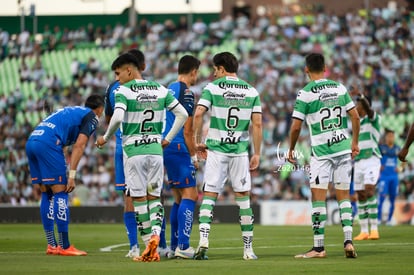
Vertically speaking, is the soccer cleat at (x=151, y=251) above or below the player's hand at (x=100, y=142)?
below

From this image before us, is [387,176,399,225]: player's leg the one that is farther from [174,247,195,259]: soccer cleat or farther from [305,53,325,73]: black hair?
[174,247,195,259]: soccer cleat

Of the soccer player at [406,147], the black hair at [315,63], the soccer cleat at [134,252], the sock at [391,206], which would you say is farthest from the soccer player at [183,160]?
the sock at [391,206]

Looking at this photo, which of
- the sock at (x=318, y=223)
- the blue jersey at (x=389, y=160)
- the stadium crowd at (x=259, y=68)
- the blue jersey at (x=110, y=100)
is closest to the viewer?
the sock at (x=318, y=223)

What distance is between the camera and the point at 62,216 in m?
15.5

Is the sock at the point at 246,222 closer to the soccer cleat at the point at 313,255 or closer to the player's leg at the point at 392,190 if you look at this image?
the soccer cleat at the point at 313,255

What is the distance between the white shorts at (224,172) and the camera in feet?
45.4

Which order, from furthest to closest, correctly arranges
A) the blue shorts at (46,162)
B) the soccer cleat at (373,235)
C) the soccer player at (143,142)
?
the soccer cleat at (373,235) < the blue shorts at (46,162) < the soccer player at (143,142)

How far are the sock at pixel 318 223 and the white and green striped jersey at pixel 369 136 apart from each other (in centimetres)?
651

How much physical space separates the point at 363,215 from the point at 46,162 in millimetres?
7217

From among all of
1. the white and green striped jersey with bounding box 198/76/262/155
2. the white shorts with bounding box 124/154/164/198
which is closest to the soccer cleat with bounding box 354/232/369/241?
the white and green striped jersey with bounding box 198/76/262/155

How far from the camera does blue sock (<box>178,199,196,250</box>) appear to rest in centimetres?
1440

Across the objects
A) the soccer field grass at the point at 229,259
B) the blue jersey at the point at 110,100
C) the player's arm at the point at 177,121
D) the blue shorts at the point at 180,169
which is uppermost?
the blue jersey at the point at 110,100

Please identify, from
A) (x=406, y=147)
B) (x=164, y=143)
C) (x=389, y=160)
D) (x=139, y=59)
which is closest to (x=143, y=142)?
(x=164, y=143)

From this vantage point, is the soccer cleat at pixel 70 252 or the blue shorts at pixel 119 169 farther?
the soccer cleat at pixel 70 252
